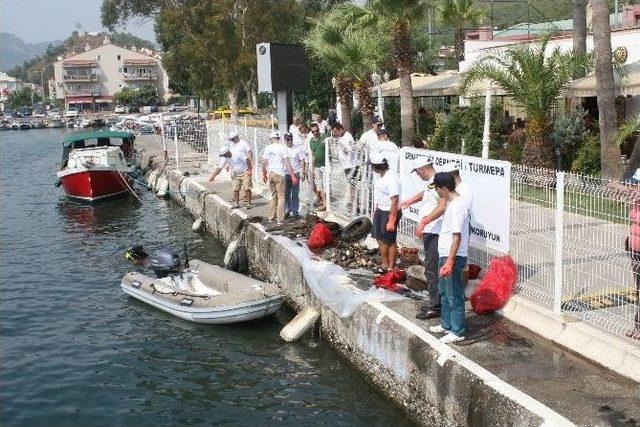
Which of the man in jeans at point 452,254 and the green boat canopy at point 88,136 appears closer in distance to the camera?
the man in jeans at point 452,254

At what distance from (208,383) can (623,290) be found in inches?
205

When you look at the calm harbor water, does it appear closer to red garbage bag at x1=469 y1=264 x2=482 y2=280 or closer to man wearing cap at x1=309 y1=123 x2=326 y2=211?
red garbage bag at x1=469 y1=264 x2=482 y2=280

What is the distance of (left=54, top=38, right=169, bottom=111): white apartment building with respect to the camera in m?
139

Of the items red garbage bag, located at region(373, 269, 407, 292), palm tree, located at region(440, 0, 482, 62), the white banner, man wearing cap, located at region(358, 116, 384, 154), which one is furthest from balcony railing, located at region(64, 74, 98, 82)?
the white banner

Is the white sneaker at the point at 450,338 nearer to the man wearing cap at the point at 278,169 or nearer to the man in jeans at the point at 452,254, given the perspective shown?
the man in jeans at the point at 452,254

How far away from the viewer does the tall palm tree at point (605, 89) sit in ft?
47.7

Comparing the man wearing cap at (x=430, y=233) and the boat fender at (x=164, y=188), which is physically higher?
the man wearing cap at (x=430, y=233)

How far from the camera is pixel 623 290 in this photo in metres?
7.54

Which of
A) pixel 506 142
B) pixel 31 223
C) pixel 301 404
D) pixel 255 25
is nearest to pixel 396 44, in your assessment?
pixel 506 142

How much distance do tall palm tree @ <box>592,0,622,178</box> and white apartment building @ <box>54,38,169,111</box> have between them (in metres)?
130

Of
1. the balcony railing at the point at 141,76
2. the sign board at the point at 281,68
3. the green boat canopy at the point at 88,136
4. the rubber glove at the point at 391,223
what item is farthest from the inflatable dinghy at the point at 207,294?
the balcony railing at the point at 141,76

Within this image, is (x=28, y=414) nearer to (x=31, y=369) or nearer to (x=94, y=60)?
(x=31, y=369)

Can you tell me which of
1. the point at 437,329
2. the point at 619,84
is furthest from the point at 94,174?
the point at 437,329

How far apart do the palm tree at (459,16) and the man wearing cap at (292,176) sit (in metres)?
17.9
